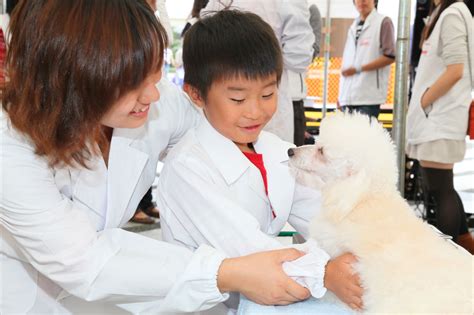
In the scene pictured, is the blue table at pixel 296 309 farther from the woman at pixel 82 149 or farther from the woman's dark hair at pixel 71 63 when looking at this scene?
the woman's dark hair at pixel 71 63

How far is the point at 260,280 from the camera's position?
0.85 metres

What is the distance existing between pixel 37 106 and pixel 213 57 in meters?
0.40

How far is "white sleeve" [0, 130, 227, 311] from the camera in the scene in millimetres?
850

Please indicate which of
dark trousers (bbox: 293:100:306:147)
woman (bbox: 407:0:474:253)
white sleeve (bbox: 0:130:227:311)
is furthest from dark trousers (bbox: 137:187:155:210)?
white sleeve (bbox: 0:130:227:311)

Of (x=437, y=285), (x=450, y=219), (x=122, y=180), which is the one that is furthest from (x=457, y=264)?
(x=450, y=219)

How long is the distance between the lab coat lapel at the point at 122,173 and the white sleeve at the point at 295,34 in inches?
53.6

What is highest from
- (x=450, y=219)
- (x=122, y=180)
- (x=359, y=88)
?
(x=122, y=180)

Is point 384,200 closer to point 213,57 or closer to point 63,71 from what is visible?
point 213,57

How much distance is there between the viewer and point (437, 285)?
2.50 feet

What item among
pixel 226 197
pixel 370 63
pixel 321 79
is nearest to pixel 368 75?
pixel 370 63

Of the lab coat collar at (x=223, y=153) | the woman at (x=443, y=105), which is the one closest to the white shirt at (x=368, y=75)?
the woman at (x=443, y=105)

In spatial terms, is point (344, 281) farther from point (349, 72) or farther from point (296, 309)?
point (349, 72)

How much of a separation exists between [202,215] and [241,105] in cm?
25

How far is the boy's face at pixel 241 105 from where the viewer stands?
3.57 feet
